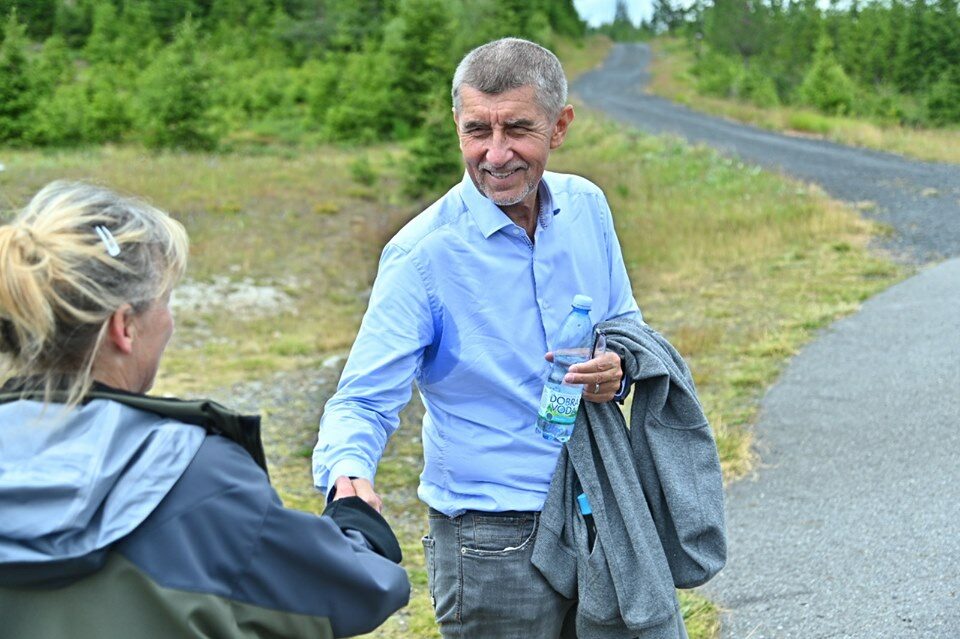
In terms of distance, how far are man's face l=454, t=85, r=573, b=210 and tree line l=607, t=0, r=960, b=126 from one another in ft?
121

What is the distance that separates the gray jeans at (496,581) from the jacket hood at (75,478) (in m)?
1.14

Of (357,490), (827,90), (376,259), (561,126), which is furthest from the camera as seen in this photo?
(827,90)

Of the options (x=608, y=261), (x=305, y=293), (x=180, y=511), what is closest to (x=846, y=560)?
(x=608, y=261)

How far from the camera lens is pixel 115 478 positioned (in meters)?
1.79

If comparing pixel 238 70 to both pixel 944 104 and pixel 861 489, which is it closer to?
pixel 944 104


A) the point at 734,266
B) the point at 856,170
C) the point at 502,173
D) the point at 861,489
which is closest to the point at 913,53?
the point at 856,170

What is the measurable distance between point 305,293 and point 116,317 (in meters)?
15.4

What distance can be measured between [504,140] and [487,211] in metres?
0.19

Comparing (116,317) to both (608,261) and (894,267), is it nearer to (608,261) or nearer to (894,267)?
(608,261)

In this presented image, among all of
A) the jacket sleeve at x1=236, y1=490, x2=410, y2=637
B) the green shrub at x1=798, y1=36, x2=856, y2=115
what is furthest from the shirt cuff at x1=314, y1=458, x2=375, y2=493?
the green shrub at x1=798, y1=36, x2=856, y2=115

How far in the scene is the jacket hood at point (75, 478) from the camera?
174cm

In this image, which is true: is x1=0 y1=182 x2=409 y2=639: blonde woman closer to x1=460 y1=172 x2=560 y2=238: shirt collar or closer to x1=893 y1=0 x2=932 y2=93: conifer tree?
x1=460 y1=172 x2=560 y2=238: shirt collar

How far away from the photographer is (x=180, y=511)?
186cm

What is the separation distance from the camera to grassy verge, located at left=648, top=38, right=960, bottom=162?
1099 inches
